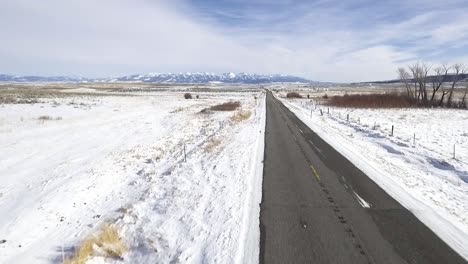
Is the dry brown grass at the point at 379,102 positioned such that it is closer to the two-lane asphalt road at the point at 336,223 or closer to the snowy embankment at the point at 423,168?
the snowy embankment at the point at 423,168

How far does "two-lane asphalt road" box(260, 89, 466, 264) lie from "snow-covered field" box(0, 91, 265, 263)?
Answer: 1.81 ft

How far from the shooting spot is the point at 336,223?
327 inches

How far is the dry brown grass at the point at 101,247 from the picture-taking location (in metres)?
6.71

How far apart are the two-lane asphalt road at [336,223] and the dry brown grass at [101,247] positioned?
9.86ft

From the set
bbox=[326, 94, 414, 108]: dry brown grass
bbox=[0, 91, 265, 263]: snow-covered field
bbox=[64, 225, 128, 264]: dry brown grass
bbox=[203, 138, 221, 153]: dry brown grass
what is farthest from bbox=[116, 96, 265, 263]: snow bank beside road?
bbox=[326, 94, 414, 108]: dry brown grass

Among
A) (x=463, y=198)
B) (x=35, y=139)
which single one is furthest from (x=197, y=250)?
(x=35, y=139)

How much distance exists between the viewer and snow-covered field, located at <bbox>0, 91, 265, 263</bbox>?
7.30 metres

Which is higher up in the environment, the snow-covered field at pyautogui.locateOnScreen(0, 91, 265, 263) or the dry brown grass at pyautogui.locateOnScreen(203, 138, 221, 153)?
the dry brown grass at pyautogui.locateOnScreen(203, 138, 221, 153)

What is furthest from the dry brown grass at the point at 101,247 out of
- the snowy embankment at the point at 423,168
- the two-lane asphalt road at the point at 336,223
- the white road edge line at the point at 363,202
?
the snowy embankment at the point at 423,168

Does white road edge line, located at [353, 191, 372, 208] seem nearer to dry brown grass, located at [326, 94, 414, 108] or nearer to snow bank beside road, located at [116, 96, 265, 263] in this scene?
snow bank beside road, located at [116, 96, 265, 263]

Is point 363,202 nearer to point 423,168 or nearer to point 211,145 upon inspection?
point 423,168

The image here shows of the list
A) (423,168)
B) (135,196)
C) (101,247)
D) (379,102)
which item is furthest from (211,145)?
(379,102)

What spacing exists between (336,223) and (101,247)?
5.40m

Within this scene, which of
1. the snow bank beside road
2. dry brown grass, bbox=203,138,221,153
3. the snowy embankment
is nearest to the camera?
the snow bank beside road
